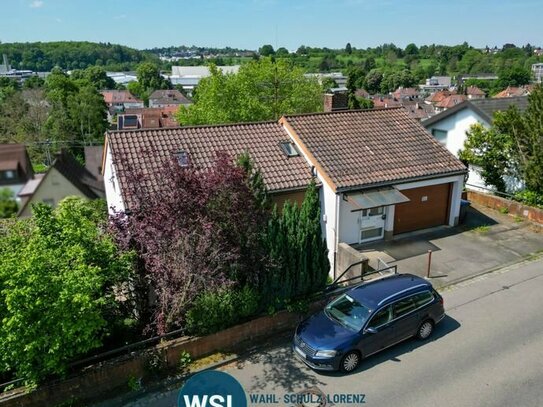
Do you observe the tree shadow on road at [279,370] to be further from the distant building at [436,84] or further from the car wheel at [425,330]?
the distant building at [436,84]

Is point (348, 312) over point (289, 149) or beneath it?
beneath

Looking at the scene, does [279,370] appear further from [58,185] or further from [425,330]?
[58,185]

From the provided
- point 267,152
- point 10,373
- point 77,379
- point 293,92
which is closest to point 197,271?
point 77,379

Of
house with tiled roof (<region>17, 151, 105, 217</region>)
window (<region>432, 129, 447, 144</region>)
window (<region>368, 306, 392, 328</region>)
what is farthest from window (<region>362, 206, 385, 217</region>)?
house with tiled roof (<region>17, 151, 105, 217</region>)

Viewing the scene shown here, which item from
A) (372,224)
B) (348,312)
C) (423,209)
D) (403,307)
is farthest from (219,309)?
(423,209)

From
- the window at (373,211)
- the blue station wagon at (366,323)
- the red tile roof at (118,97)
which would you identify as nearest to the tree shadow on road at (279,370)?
the blue station wagon at (366,323)

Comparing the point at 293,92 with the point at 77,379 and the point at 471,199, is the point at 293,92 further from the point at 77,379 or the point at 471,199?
the point at 77,379

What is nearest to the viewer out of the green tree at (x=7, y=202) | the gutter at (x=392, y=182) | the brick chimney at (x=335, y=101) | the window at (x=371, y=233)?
the green tree at (x=7, y=202)
